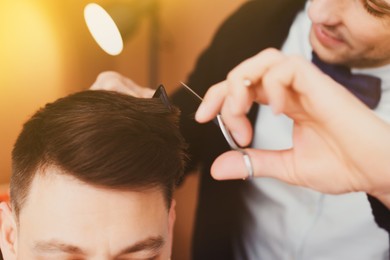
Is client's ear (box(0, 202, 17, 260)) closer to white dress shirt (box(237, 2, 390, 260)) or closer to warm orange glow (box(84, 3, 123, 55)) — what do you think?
warm orange glow (box(84, 3, 123, 55))

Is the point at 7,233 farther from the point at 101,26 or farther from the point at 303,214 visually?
the point at 303,214

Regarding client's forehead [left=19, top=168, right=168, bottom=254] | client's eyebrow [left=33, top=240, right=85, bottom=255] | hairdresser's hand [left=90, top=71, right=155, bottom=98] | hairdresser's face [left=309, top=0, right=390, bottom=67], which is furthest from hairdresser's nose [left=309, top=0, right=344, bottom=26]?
client's eyebrow [left=33, top=240, right=85, bottom=255]

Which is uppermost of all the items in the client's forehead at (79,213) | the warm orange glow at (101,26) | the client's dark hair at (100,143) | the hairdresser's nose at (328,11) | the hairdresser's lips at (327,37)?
the warm orange glow at (101,26)

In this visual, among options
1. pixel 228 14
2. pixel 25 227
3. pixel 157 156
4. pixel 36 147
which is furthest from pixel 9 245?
pixel 228 14

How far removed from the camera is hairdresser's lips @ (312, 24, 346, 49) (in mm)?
752

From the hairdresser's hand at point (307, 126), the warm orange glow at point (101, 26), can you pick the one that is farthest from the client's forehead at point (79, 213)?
the warm orange glow at point (101, 26)

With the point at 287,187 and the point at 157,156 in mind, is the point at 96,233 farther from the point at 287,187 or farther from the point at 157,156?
the point at 287,187

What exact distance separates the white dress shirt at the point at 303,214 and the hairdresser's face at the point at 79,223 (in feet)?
0.96

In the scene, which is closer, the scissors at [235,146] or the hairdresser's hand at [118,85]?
the scissors at [235,146]

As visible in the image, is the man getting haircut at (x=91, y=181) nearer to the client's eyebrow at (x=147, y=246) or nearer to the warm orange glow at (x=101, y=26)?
the client's eyebrow at (x=147, y=246)

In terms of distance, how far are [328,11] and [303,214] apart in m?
0.38

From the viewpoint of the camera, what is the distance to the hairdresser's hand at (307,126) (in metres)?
0.56

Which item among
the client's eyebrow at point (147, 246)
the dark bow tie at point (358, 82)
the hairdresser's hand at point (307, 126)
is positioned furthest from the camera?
the dark bow tie at point (358, 82)

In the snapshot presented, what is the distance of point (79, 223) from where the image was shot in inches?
24.9
